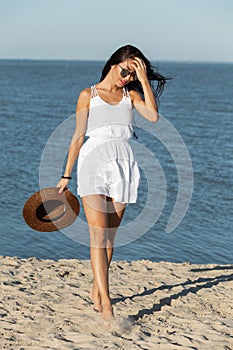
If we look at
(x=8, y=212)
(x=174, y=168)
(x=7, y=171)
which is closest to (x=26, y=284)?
(x=8, y=212)

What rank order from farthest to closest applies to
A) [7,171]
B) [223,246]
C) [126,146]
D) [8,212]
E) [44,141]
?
1. [44,141]
2. [7,171]
3. [8,212]
4. [223,246]
5. [126,146]

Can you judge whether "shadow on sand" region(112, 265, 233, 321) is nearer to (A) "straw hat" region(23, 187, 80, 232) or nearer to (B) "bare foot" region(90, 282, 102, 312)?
(B) "bare foot" region(90, 282, 102, 312)

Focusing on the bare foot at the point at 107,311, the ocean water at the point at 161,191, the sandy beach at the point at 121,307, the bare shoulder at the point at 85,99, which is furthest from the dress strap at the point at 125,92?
the ocean water at the point at 161,191

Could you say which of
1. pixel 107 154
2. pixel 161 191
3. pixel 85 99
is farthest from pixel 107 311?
pixel 161 191

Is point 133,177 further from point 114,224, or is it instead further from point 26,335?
point 26,335

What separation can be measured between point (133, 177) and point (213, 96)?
41449 mm

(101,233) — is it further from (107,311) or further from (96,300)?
(96,300)

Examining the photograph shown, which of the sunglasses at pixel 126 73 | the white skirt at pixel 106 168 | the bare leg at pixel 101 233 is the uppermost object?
the sunglasses at pixel 126 73

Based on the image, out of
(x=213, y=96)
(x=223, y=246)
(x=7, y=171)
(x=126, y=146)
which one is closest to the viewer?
(x=126, y=146)

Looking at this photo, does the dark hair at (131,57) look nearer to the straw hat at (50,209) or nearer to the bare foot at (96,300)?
the straw hat at (50,209)

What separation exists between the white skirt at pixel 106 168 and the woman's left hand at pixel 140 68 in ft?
1.58

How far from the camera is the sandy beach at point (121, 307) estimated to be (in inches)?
198

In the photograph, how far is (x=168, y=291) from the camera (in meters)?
6.47

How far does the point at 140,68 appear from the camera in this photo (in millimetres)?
4855
